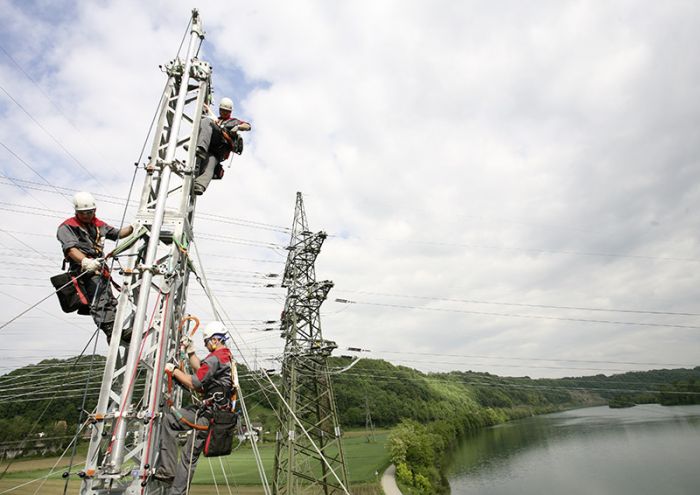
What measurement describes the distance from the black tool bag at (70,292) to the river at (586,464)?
41.2 meters

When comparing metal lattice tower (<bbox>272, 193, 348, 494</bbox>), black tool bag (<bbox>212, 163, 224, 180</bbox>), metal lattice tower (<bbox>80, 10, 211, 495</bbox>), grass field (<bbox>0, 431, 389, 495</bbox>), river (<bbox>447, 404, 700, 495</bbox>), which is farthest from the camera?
river (<bbox>447, 404, 700, 495</bbox>)

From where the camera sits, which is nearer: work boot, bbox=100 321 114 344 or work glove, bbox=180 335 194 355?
work boot, bbox=100 321 114 344

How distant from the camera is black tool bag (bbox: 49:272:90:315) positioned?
148 inches

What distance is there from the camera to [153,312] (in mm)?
3793

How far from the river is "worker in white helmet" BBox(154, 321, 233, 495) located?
39723mm

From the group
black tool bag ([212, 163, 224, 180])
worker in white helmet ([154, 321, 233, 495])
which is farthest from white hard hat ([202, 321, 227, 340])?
black tool bag ([212, 163, 224, 180])

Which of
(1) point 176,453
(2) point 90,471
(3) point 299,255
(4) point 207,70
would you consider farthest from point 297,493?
(4) point 207,70

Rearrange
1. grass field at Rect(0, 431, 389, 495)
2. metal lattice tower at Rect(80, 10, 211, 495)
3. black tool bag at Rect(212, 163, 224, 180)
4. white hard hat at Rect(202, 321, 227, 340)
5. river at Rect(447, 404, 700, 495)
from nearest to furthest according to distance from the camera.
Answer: metal lattice tower at Rect(80, 10, 211, 495) < white hard hat at Rect(202, 321, 227, 340) < black tool bag at Rect(212, 163, 224, 180) < grass field at Rect(0, 431, 389, 495) < river at Rect(447, 404, 700, 495)

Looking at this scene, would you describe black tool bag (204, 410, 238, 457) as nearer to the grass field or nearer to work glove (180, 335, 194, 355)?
work glove (180, 335, 194, 355)

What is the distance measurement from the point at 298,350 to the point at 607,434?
254ft

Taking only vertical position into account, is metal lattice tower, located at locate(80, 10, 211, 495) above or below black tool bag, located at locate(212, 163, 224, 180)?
below

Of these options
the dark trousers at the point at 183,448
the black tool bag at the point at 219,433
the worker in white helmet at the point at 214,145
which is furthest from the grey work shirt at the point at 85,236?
the black tool bag at the point at 219,433

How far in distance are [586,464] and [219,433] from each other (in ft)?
182

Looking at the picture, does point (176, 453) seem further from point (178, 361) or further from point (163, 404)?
point (178, 361)
